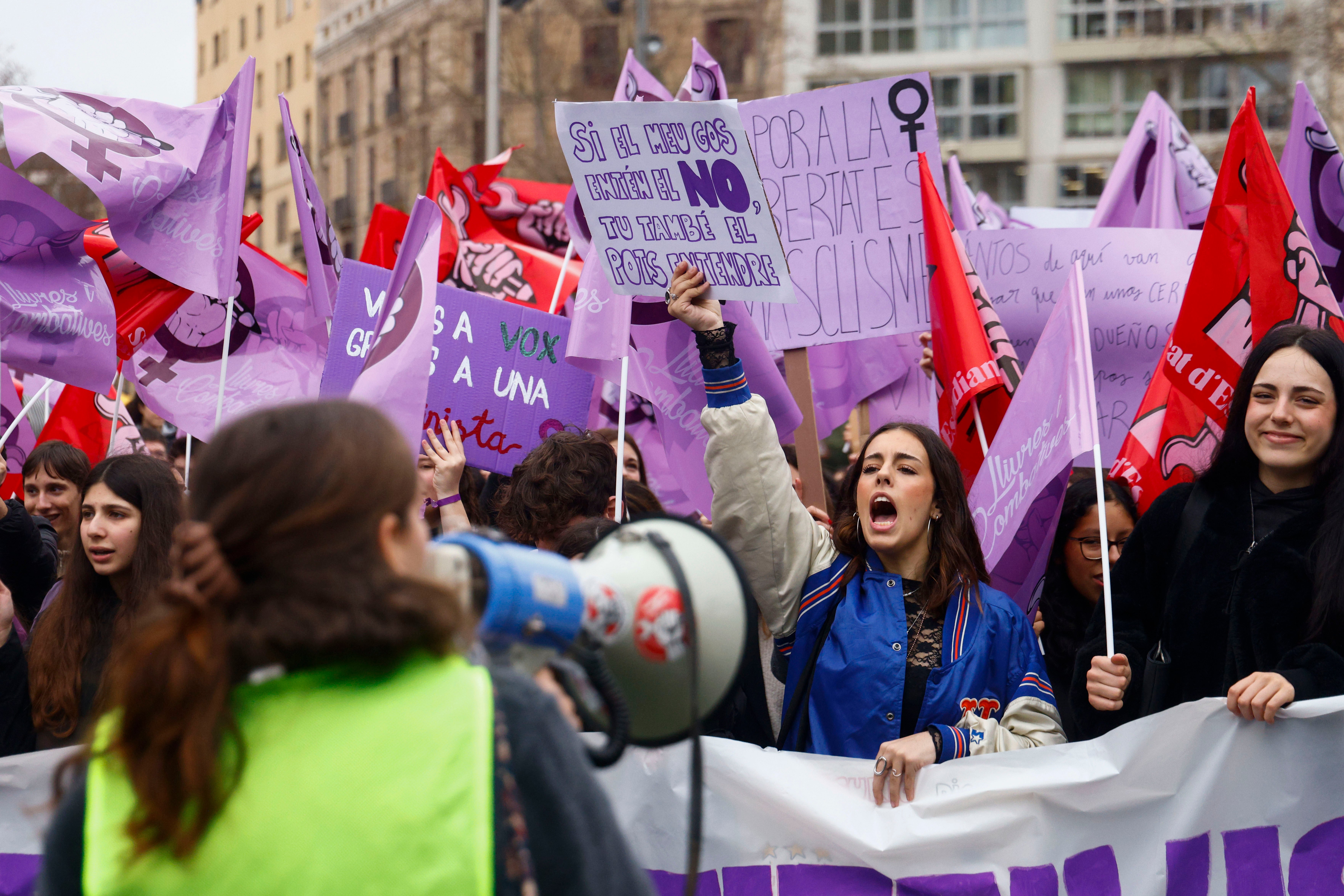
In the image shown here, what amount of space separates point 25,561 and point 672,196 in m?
2.58

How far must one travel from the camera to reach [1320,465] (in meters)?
3.07

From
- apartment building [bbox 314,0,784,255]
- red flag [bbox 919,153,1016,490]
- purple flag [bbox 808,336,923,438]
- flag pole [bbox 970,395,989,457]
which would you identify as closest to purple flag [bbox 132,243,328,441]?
purple flag [bbox 808,336,923,438]

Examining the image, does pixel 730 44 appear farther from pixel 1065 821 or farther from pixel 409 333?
pixel 1065 821

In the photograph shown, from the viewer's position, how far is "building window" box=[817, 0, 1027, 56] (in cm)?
3806

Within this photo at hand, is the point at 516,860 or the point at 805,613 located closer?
the point at 516,860

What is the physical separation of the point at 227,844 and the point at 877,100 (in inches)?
165

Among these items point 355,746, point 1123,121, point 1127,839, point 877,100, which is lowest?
point 1127,839

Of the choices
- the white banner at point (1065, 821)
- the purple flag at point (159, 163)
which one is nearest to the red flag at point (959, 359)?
the white banner at point (1065, 821)

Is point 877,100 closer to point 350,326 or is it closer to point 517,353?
point 517,353

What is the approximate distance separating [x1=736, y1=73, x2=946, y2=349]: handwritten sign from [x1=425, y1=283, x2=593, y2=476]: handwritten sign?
788 mm

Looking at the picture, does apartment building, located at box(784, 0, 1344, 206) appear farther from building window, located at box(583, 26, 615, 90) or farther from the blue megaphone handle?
the blue megaphone handle

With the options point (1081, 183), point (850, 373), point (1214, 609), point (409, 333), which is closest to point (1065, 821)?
point (1214, 609)

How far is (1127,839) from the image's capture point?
2.97m

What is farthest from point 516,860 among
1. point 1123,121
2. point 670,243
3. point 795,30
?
point 1123,121
